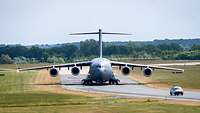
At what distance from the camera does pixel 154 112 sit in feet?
Result: 159

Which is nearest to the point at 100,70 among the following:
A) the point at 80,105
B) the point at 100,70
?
the point at 100,70

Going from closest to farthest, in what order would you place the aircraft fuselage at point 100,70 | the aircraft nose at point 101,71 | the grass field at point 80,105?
1. the grass field at point 80,105
2. the aircraft nose at point 101,71
3. the aircraft fuselage at point 100,70

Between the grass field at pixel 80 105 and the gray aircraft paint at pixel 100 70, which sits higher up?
the gray aircraft paint at pixel 100 70

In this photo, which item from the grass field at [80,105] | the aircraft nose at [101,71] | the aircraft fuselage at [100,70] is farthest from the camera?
the aircraft fuselage at [100,70]

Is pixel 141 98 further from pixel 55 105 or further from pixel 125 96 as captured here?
pixel 55 105

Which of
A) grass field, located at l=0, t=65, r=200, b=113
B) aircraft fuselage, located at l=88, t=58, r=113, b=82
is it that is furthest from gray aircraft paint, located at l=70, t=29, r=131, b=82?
grass field, located at l=0, t=65, r=200, b=113

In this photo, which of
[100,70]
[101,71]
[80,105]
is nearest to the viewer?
[80,105]

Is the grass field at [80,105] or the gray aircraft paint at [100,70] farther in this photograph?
the gray aircraft paint at [100,70]

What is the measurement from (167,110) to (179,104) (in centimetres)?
546

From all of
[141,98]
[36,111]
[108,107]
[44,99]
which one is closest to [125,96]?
[141,98]

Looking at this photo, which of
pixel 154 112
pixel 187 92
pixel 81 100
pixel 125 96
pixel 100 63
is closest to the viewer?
pixel 154 112

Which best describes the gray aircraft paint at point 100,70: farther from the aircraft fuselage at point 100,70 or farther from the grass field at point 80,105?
the grass field at point 80,105

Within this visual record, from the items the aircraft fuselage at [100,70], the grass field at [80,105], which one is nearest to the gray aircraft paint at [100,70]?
the aircraft fuselage at [100,70]

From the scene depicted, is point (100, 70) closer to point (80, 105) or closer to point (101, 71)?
point (101, 71)
